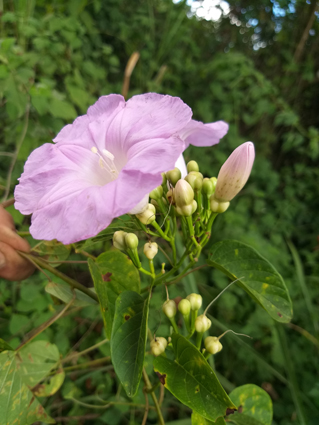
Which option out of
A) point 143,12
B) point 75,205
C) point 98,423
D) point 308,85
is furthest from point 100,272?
point 308,85

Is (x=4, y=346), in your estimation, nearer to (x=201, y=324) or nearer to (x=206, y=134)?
(x=201, y=324)

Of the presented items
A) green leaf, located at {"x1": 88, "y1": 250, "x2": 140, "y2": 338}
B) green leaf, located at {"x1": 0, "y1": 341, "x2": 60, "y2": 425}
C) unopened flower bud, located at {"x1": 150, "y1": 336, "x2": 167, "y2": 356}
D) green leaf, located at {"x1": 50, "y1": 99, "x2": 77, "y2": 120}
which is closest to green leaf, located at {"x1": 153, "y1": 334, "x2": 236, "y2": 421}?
unopened flower bud, located at {"x1": 150, "y1": 336, "x2": 167, "y2": 356}

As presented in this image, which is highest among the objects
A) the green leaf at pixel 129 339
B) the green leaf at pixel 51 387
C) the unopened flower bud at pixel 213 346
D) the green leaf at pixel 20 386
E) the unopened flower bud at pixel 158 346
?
the green leaf at pixel 129 339

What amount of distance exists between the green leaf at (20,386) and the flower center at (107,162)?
59 centimetres

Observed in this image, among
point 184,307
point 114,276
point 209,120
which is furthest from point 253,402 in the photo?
point 209,120

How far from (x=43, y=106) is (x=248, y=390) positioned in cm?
145

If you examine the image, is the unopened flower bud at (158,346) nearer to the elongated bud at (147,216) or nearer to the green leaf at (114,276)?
the green leaf at (114,276)

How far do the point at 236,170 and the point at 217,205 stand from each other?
0.37 ft

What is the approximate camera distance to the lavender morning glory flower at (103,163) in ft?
2.07

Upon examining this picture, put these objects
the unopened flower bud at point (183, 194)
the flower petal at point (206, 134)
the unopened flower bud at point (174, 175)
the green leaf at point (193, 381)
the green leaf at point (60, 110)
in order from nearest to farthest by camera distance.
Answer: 1. the green leaf at point (193, 381)
2. the unopened flower bud at point (183, 194)
3. the unopened flower bud at point (174, 175)
4. the flower petal at point (206, 134)
5. the green leaf at point (60, 110)

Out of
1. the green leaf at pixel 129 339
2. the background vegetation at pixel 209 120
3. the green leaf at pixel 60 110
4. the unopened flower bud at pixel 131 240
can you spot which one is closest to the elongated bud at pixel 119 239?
the unopened flower bud at pixel 131 240

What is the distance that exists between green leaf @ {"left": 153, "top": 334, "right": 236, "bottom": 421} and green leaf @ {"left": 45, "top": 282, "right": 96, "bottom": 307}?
287 millimetres

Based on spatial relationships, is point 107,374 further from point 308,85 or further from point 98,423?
point 308,85

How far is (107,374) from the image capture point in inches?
65.7
